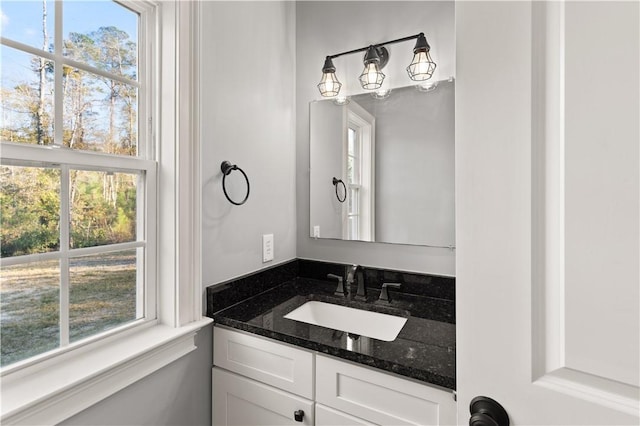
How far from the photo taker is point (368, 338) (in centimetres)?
106

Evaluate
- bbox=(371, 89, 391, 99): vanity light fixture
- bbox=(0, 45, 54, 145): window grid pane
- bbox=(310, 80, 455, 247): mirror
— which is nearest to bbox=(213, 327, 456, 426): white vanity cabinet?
bbox=(310, 80, 455, 247): mirror

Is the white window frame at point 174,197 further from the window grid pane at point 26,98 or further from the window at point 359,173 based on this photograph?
the window at point 359,173

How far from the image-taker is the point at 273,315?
1.26 meters

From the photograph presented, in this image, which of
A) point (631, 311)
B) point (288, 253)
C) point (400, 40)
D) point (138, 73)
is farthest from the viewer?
point (288, 253)

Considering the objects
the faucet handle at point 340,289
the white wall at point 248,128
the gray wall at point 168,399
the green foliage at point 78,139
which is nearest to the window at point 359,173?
the faucet handle at point 340,289

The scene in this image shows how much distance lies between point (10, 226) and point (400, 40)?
162 cm

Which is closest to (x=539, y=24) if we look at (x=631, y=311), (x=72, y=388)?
(x=631, y=311)

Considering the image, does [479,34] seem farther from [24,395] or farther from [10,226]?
[24,395]

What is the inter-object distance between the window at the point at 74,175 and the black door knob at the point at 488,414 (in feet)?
3.60

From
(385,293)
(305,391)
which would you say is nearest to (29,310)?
(305,391)

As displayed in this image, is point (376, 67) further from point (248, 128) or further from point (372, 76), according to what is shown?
point (248, 128)

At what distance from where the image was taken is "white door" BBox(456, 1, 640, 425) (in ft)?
1.34

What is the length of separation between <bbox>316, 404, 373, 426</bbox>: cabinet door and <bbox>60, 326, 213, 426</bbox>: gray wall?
51 centimetres

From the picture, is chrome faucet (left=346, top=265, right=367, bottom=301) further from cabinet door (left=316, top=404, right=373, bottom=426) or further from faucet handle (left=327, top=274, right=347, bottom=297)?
cabinet door (left=316, top=404, right=373, bottom=426)
